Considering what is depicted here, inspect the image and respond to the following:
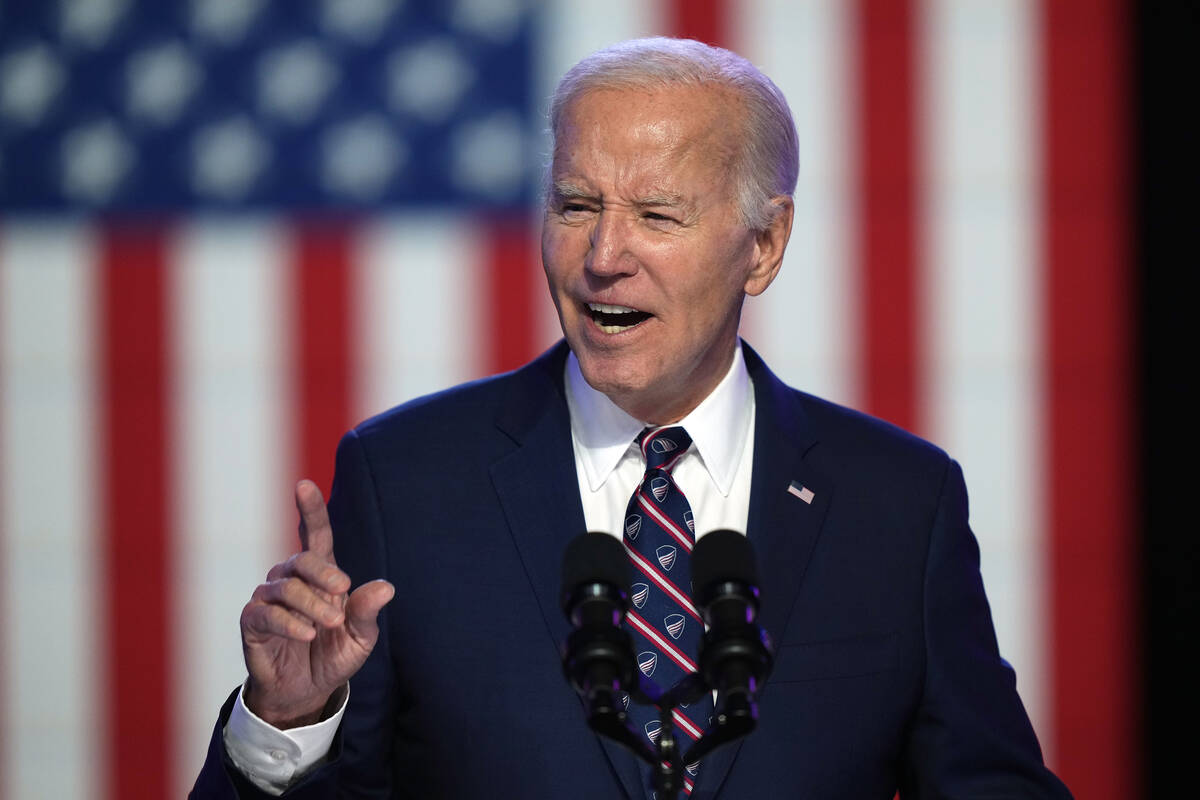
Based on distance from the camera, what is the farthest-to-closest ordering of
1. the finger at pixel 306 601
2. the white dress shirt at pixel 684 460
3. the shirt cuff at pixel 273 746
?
1. the white dress shirt at pixel 684 460
2. the shirt cuff at pixel 273 746
3. the finger at pixel 306 601

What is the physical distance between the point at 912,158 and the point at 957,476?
1.67 m

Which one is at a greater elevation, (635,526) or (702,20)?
(702,20)

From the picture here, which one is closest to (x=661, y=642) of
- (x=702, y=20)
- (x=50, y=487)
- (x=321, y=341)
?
(x=321, y=341)

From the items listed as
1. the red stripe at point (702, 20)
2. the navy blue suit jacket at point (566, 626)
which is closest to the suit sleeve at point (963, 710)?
the navy blue suit jacket at point (566, 626)

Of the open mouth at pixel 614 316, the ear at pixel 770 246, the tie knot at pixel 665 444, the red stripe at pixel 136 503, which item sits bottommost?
the red stripe at pixel 136 503

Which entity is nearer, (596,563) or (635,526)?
(596,563)

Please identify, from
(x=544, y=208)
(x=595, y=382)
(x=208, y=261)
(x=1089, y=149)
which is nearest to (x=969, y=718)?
(x=595, y=382)

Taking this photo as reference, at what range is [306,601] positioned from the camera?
3.53ft

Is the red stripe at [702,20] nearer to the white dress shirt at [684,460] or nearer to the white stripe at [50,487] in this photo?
the white stripe at [50,487]

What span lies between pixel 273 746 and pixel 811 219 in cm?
214

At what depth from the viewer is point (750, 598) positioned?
3.05ft

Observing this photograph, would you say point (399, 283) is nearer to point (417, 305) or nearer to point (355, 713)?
point (417, 305)

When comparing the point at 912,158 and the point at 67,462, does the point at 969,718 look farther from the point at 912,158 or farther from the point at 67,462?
the point at 67,462

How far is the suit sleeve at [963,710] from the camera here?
1.41 meters
